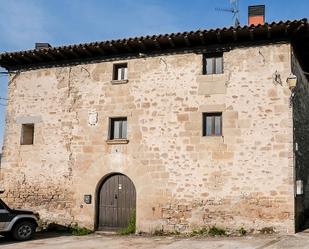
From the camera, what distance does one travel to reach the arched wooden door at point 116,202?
12.4m

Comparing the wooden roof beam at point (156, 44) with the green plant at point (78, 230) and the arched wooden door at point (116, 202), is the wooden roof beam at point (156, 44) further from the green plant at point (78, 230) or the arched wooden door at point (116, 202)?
the green plant at point (78, 230)

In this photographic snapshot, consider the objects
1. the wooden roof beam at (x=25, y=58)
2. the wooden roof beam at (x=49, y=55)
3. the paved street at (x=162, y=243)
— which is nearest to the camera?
the paved street at (x=162, y=243)

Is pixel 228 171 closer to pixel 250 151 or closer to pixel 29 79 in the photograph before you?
pixel 250 151

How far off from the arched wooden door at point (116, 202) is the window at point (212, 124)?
2.71m

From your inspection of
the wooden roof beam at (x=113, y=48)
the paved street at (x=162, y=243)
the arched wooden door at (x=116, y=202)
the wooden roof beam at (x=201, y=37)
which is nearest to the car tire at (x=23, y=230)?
the paved street at (x=162, y=243)

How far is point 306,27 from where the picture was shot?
10.8m

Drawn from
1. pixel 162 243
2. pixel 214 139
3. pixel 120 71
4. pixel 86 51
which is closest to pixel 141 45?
pixel 120 71

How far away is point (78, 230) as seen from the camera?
40.9 feet

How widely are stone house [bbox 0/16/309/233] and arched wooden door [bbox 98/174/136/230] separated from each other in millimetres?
30

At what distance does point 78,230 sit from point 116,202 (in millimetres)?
1390

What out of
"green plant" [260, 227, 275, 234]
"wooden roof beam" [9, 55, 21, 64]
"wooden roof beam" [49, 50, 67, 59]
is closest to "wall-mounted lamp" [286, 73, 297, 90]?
"green plant" [260, 227, 275, 234]

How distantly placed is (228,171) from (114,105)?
3971 millimetres

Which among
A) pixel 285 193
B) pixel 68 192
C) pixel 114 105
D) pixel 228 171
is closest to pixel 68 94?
pixel 114 105

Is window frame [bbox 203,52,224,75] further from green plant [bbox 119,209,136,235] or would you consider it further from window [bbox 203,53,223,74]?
green plant [bbox 119,209,136,235]
